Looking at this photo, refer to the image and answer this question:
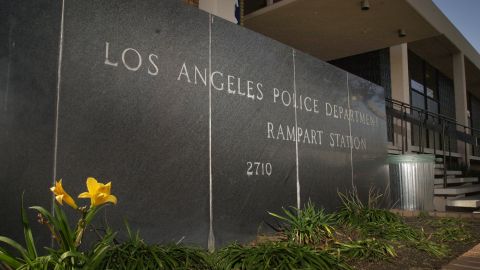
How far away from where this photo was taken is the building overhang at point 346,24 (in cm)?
902

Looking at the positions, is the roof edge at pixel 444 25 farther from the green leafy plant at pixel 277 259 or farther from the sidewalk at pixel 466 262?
the green leafy plant at pixel 277 259

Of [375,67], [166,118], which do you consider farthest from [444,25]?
[166,118]

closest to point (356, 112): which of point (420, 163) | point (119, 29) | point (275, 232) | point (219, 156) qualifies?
point (420, 163)

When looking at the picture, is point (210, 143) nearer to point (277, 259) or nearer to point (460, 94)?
point (277, 259)

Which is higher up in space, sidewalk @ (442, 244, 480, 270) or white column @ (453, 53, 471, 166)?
white column @ (453, 53, 471, 166)

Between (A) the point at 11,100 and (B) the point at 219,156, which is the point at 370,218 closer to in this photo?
(B) the point at 219,156

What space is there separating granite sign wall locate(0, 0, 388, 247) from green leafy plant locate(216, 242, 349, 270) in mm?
684

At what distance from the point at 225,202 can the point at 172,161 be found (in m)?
0.76

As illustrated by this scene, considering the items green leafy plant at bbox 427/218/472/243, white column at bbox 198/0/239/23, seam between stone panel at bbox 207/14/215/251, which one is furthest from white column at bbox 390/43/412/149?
seam between stone panel at bbox 207/14/215/251

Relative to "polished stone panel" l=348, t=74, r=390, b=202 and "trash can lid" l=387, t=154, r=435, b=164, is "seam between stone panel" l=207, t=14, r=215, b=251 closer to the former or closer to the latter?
"polished stone panel" l=348, t=74, r=390, b=202

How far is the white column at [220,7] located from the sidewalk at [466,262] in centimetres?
558

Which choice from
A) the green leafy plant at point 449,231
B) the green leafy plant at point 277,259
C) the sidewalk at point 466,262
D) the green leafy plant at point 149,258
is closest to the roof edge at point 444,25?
the green leafy plant at point 449,231

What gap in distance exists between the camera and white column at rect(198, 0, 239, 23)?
7340 millimetres

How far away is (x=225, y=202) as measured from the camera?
391 centimetres
